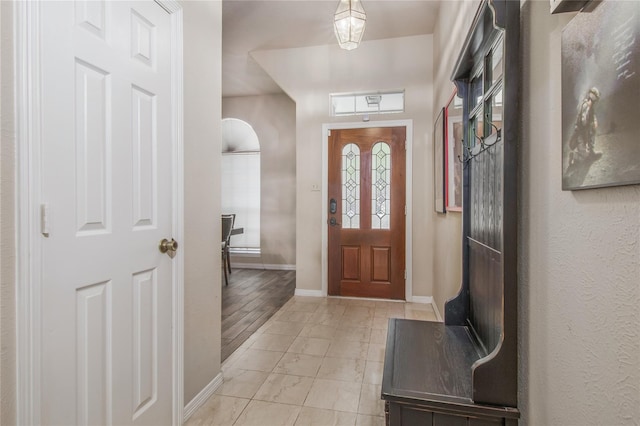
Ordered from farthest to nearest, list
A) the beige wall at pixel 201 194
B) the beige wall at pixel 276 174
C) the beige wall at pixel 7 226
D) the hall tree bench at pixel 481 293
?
the beige wall at pixel 276 174 → the beige wall at pixel 201 194 → the hall tree bench at pixel 481 293 → the beige wall at pixel 7 226

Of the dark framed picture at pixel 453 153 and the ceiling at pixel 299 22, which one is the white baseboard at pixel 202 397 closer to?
the dark framed picture at pixel 453 153

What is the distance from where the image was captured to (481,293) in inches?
58.7

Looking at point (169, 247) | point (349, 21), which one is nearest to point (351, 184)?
point (349, 21)

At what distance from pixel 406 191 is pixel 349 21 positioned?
2.10 m

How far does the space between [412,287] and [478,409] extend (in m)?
3.03

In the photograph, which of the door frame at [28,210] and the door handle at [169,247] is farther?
the door handle at [169,247]

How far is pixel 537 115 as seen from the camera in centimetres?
100

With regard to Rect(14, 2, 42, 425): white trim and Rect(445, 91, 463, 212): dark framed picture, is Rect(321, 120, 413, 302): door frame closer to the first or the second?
Rect(445, 91, 463, 212): dark framed picture

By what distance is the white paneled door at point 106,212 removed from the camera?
110 cm

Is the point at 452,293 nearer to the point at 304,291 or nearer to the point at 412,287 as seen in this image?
the point at 412,287

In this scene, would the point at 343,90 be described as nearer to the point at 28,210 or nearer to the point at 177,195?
the point at 177,195

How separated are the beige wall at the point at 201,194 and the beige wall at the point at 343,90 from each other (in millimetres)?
2248

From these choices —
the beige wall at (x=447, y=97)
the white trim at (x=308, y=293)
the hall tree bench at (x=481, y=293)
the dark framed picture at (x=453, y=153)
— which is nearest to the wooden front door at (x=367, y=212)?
the white trim at (x=308, y=293)

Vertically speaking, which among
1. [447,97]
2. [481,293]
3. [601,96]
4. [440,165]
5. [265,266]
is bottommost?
[265,266]
